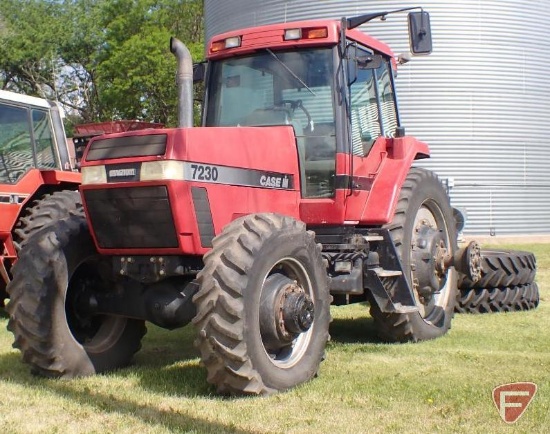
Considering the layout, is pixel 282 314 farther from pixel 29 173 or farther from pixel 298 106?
pixel 29 173

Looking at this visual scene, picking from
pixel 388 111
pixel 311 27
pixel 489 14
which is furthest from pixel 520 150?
pixel 311 27

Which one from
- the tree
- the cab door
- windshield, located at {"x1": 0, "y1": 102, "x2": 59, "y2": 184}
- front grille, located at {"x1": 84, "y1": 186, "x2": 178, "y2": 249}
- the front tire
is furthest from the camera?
the tree

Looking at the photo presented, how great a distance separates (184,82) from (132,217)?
3.21 feet

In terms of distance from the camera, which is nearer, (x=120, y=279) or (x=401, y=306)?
(x=120, y=279)

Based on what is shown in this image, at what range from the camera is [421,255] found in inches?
282

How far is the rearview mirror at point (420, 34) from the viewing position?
6.33 m

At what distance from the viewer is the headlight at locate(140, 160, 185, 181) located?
5.06m

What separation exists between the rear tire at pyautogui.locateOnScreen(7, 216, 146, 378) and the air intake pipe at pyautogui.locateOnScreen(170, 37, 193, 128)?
4.23 feet

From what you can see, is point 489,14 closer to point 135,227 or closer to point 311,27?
point 311,27

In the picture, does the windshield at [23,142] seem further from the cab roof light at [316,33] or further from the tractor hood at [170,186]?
the cab roof light at [316,33]

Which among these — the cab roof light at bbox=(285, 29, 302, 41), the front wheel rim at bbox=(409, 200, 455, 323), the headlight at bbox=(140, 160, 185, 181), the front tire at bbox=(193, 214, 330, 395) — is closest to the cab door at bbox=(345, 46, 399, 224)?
the cab roof light at bbox=(285, 29, 302, 41)

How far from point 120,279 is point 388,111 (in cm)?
323

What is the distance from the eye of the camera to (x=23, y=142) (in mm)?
9312

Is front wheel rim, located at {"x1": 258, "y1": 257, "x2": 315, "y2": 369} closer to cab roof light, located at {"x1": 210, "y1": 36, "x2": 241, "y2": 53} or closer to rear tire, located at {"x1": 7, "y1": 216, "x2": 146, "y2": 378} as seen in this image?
rear tire, located at {"x1": 7, "y1": 216, "x2": 146, "y2": 378}
